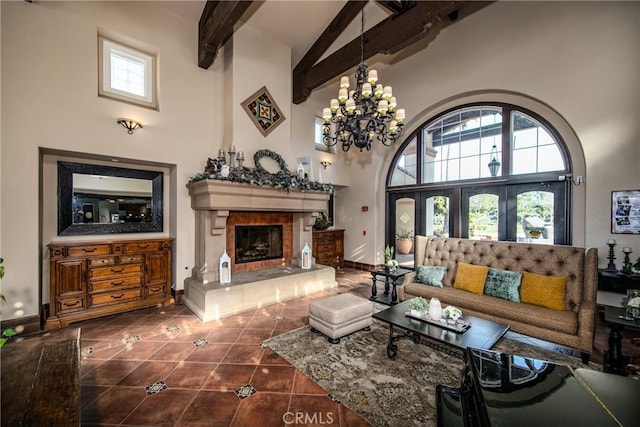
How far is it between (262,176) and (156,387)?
314cm

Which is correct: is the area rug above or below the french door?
below

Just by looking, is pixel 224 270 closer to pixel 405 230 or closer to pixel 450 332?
pixel 450 332

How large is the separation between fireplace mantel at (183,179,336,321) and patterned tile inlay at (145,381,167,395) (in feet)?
4.46

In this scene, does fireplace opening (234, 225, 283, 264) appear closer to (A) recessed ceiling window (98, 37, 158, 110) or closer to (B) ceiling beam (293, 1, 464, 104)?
(A) recessed ceiling window (98, 37, 158, 110)

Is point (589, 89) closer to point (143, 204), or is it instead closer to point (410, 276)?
point (410, 276)

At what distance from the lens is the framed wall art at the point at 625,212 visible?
11.4ft

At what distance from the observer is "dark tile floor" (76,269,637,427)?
1914mm

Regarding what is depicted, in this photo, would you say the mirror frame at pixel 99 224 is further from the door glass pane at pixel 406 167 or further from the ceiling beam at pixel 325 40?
the door glass pane at pixel 406 167

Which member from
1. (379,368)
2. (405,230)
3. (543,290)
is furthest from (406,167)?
(379,368)

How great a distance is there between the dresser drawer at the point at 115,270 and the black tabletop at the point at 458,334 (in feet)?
12.0

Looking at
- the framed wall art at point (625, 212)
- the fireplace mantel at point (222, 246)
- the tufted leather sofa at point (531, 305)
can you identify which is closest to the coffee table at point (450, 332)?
the tufted leather sofa at point (531, 305)

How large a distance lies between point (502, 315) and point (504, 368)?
2.20m

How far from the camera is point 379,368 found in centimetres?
249

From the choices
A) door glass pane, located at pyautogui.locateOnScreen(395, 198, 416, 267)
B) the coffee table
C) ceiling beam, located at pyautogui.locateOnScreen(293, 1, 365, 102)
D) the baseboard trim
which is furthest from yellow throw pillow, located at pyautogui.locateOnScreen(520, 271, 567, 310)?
the baseboard trim
